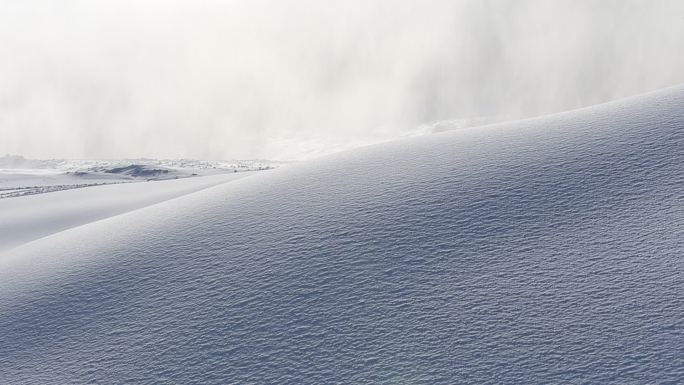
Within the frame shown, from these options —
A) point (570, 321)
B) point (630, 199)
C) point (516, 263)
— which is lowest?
point (570, 321)

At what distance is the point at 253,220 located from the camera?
28.7 metres

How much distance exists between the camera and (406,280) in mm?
19609

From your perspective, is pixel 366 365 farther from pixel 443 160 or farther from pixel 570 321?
pixel 443 160

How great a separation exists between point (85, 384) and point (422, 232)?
14.5m

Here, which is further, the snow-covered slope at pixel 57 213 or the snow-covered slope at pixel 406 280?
the snow-covered slope at pixel 57 213

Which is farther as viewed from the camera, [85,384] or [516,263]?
[516,263]

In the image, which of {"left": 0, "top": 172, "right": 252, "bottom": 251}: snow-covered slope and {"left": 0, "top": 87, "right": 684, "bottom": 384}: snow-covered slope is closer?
{"left": 0, "top": 87, "right": 684, "bottom": 384}: snow-covered slope

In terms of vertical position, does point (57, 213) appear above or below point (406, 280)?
above

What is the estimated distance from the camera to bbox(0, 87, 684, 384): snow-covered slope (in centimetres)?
1525

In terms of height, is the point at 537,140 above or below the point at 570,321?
above

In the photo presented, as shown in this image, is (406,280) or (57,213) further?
(57,213)

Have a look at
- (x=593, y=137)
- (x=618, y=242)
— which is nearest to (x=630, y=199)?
(x=618, y=242)

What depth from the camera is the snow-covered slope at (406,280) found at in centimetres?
1525

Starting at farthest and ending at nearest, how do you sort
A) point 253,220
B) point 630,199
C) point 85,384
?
point 253,220 < point 630,199 < point 85,384
